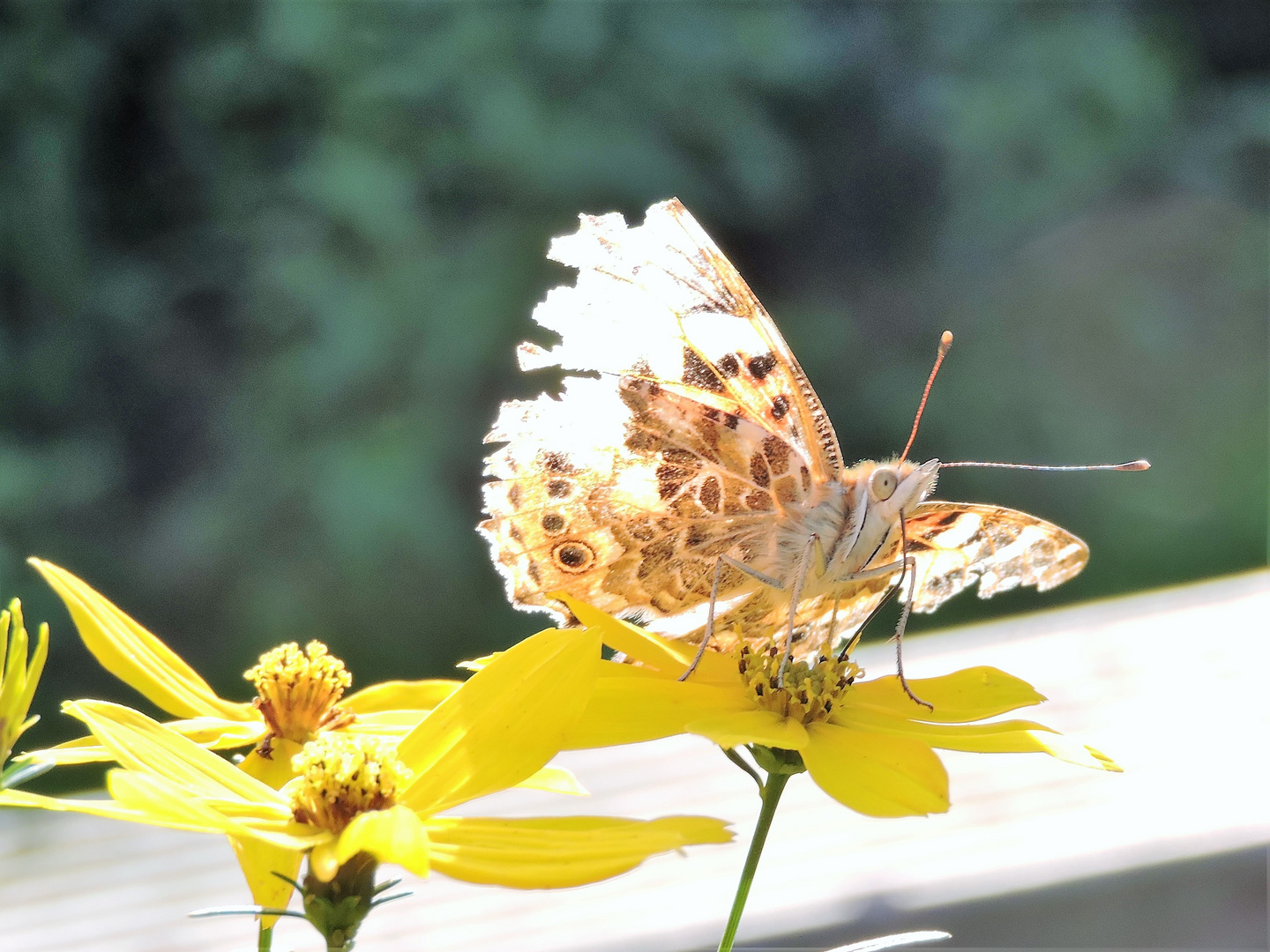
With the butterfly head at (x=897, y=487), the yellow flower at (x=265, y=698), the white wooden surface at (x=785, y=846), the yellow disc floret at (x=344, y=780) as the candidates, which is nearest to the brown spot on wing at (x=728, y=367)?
the butterfly head at (x=897, y=487)

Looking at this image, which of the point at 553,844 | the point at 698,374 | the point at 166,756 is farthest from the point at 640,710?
the point at 698,374

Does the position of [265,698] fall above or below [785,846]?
above

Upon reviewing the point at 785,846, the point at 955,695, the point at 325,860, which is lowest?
the point at 785,846

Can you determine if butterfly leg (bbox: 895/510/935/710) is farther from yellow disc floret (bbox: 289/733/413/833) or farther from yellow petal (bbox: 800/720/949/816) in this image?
yellow disc floret (bbox: 289/733/413/833)

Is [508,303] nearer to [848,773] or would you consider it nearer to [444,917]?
[444,917]

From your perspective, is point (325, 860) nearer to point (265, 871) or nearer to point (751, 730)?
point (265, 871)
